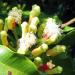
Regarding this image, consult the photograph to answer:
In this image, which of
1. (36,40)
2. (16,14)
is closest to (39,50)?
(36,40)

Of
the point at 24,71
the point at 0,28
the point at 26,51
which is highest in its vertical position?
the point at 0,28

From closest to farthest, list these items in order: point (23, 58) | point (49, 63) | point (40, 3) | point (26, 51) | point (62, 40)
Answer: point (23, 58) → point (26, 51) → point (49, 63) → point (62, 40) → point (40, 3)

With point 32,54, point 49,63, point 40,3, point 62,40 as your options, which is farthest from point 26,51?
point 40,3

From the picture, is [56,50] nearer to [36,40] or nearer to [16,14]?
[36,40]

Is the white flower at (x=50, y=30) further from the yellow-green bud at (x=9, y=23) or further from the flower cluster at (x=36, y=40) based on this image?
the yellow-green bud at (x=9, y=23)

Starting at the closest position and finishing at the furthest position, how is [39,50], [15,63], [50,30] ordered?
[15,63] < [39,50] < [50,30]

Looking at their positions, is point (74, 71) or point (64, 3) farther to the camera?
point (64, 3)

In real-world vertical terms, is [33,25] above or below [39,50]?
above

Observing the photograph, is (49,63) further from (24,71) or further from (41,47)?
(24,71)

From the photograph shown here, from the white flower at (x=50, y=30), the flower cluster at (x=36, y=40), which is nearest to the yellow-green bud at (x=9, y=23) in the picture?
the flower cluster at (x=36, y=40)
